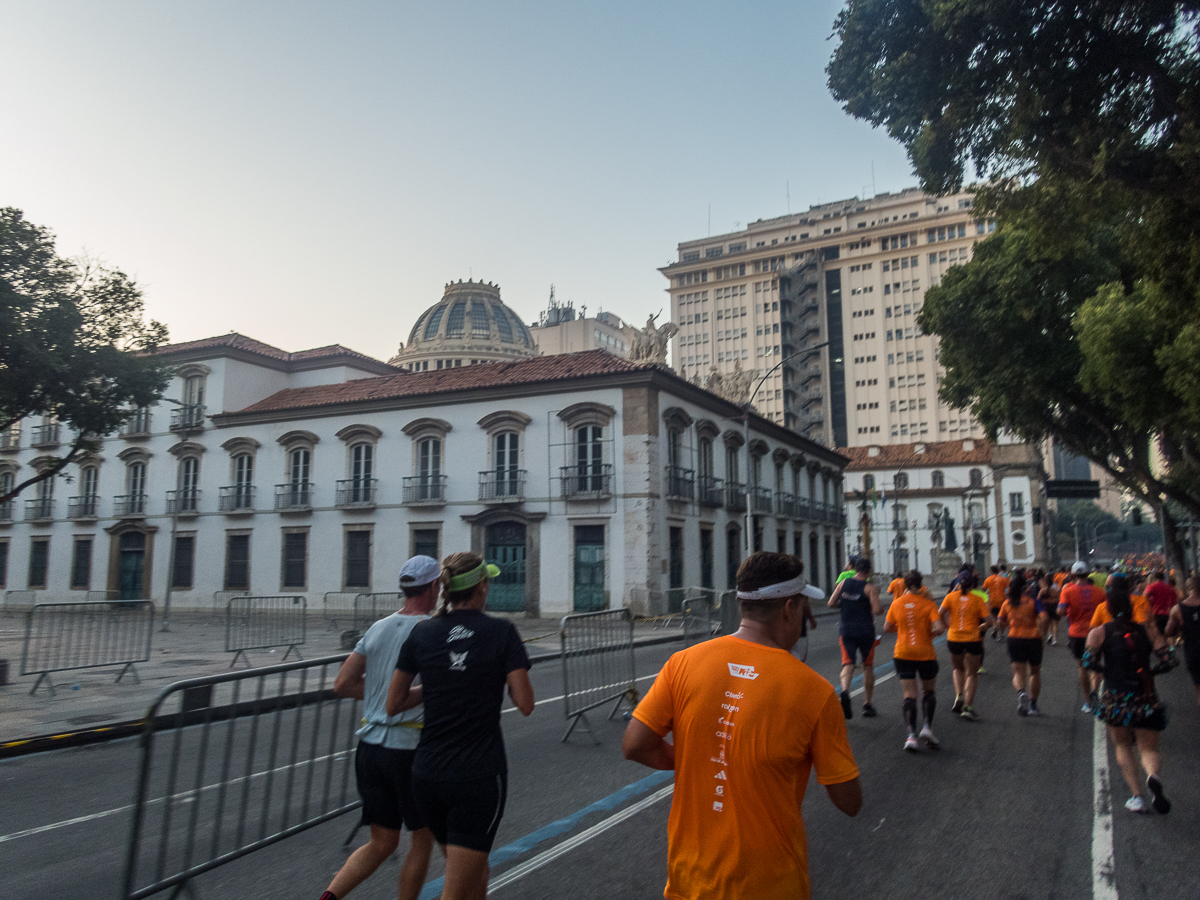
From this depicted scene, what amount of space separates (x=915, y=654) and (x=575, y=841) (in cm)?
429

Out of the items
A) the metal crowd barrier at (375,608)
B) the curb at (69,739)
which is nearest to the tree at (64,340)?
the metal crowd barrier at (375,608)

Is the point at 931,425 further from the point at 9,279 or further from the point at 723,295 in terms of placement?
the point at 9,279

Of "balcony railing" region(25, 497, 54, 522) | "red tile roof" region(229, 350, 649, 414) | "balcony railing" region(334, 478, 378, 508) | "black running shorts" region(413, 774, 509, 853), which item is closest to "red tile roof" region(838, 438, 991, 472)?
"red tile roof" region(229, 350, 649, 414)

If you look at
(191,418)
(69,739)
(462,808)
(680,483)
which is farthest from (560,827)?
(191,418)

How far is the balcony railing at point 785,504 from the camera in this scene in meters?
41.5

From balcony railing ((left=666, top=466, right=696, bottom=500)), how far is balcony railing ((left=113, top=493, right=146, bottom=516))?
24777 mm

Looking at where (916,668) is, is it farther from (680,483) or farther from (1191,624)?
(680,483)

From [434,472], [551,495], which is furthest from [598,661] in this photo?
[434,472]

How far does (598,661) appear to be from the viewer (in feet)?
31.5

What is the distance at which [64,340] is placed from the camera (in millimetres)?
20016

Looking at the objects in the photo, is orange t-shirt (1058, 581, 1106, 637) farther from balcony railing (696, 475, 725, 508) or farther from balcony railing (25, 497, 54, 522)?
balcony railing (25, 497, 54, 522)

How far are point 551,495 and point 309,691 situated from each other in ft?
81.7

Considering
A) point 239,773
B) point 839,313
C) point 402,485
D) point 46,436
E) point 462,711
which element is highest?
point 839,313

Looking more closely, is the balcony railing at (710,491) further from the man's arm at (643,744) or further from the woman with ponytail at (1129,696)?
the man's arm at (643,744)
